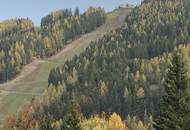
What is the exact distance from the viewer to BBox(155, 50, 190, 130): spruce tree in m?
43.8

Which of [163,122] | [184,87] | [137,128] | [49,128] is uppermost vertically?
[184,87]

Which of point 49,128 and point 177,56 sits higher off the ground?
point 177,56

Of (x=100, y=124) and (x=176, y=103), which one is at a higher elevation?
(x=176, y=103)

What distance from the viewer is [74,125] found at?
57625 millimetres

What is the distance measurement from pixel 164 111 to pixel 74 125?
628 inches

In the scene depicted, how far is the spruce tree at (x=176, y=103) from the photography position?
4381 centimetres

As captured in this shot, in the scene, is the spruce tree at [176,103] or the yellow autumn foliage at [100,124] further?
the yellow autumn foliage at [100,124]

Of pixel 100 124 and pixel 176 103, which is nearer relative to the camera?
pixel 176 103

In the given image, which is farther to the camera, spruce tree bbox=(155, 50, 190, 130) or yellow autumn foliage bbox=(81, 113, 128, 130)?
yellow autumn foliage bbox=(81, 113, 128, 130)

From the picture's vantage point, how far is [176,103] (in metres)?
44.1

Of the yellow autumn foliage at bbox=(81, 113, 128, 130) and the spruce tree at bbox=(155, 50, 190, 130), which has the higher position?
the spruce tree at bbox=(155, 50, 190, 130)

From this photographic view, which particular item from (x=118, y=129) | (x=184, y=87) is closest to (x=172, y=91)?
(x=184, y=87)

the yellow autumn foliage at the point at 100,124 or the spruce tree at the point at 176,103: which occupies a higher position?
the spruce tree at the point at 176,103

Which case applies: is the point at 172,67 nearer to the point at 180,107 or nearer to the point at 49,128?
the point at 180,107
